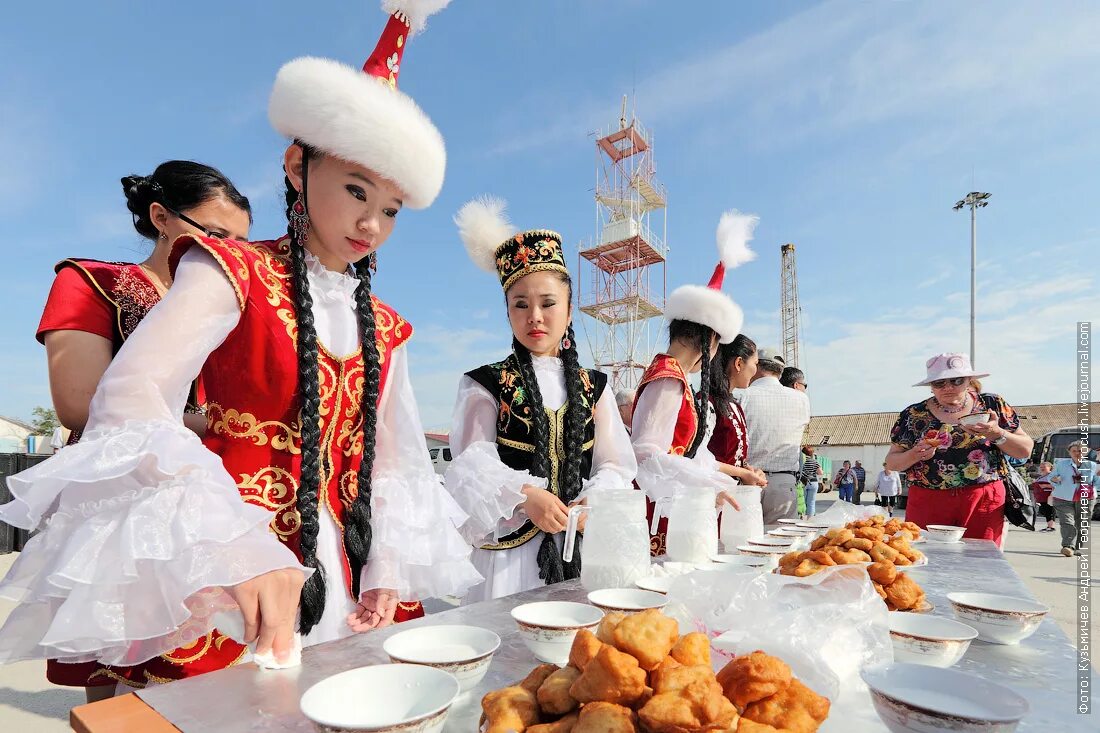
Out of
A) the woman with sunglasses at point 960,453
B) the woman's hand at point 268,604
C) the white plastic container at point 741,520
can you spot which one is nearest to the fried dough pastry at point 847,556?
the white plastic container at point 741,520

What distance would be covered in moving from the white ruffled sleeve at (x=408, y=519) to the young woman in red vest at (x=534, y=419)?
1.43 feet

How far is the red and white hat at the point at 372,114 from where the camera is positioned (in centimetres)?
150

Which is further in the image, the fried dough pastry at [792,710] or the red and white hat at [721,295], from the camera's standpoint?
the red and white hat at [721,295]

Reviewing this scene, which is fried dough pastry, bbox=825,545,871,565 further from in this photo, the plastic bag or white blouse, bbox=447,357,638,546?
white blouse, bbox=447,357,638,546

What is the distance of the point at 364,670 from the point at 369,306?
106 centimetres

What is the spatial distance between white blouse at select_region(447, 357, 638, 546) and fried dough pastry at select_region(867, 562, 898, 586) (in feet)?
2.70

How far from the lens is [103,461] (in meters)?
0.97

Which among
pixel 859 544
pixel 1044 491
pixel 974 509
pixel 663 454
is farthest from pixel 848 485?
pixel 859 544

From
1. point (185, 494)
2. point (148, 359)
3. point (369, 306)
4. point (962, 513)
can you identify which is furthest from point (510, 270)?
point (962, 513)

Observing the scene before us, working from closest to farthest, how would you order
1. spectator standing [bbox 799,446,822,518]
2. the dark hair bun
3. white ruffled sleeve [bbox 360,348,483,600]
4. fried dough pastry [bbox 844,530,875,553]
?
white ruffled sleeve [bbox 360,348,483,600] < fried dough pastry [bbox 844,530,875,553] < the dark hair bun < spectator standing [bbox 799,446,822,518]

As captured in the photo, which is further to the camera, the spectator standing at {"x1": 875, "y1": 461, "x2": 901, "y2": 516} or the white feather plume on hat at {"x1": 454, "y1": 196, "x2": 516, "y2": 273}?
the spectator standing at {"x1": 875, "y1": 461, "x2": 901, "y2": 516}

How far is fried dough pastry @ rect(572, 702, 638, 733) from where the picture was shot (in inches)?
26.7

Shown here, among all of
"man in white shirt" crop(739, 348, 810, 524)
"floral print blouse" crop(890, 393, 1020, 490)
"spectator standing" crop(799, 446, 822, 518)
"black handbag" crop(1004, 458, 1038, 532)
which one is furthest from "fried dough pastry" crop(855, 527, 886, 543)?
"spectator standing" crop(799, 446, 822, 518)

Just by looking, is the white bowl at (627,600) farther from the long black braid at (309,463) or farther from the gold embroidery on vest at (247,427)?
the gold embroidery on vest at (247,427)
